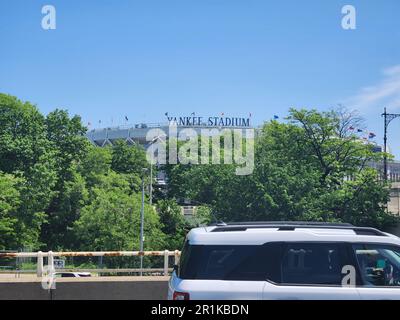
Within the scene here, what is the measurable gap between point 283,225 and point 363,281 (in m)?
1.11

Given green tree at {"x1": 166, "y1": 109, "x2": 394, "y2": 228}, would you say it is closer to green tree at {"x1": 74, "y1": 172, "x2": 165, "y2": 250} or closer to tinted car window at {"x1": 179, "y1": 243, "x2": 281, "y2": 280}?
green tree at {"x1": 74, "y1": 172, "x2": 165, "y2": 250}

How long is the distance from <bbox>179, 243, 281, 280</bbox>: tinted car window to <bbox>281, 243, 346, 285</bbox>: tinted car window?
0.47 feet

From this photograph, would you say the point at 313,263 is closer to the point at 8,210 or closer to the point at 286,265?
the point at 286,265

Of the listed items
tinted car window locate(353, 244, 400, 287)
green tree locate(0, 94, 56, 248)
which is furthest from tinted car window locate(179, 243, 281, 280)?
green tree locate(0, 94, 56, 248)

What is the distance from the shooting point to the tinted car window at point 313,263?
20.2ft

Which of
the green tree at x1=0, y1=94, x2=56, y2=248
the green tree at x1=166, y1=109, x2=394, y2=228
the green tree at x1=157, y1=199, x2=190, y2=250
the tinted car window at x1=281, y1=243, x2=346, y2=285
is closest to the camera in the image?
the tinted car window at x1=281, y1=243, x2=346, y2=285

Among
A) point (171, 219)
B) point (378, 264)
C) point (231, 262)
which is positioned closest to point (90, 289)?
point (231, 262)

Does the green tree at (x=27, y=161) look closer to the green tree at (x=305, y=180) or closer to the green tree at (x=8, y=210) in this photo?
the green tree at (x=8, y=210)

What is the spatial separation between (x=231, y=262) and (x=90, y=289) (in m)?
5.48

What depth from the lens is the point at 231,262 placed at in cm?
615

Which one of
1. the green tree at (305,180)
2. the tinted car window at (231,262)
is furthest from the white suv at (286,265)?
the green tree at (305,180)

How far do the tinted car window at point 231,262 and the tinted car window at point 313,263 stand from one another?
142mm

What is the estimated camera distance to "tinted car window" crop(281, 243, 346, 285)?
6.17 m

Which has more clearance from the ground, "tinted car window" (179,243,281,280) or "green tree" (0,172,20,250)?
"tinted car window" (179,243,281,280)
